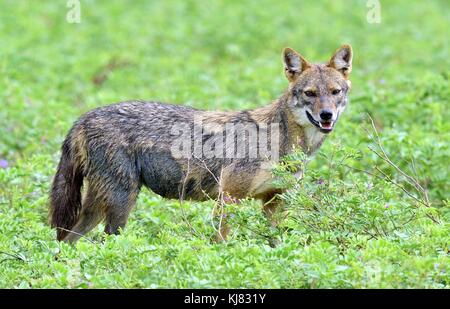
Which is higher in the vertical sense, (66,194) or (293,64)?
(293,64)

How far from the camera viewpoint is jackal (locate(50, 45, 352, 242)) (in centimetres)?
860

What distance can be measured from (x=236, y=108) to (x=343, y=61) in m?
3.56

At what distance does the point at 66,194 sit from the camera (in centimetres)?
865

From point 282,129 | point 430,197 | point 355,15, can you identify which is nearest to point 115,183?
point 282,129

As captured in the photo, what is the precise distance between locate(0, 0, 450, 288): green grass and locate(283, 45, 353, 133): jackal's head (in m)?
0.43

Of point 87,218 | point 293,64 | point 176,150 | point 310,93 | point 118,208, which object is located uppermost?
point 293,64

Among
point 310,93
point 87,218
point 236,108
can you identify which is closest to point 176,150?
point 87,218

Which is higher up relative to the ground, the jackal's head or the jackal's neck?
the jackal's head

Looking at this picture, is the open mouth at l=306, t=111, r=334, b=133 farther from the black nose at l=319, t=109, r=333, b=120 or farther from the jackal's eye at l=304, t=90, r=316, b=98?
the jackal's eye at l=304, t=90, r=316, b=98

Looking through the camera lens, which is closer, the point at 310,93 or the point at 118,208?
the point at 118,208

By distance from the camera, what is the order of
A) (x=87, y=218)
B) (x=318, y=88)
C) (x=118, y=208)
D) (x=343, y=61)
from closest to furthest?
(x=118, y=208), (x=318, y=88), (x=87, y=218), (x=343, y=61)

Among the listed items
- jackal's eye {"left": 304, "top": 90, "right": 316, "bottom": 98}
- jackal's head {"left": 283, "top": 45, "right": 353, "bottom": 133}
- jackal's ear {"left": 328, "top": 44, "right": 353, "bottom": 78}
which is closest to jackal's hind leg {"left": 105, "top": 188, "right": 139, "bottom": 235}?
jackal's head {"left": 283, "top": 45, "right": 353, "bottom": 133}

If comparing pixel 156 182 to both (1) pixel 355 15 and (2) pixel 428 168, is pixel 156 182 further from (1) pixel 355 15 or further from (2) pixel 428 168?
(1) pixel 355 15

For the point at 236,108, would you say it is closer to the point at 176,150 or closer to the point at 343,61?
the point at 343,61
